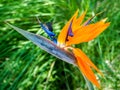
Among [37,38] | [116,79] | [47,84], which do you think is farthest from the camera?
[47,84]

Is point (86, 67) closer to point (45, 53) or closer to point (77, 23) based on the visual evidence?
point (77, 23)

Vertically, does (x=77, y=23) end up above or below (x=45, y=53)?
above

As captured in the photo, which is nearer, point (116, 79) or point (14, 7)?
point (116, 79)

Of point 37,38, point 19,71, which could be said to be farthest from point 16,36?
point 37,38

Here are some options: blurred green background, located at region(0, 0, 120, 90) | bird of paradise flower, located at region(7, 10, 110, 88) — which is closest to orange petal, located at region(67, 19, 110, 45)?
bird of paradise flower, located at region(7, 10, 110, 88)

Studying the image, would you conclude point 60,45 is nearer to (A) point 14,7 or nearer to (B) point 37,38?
(B) point 37,38

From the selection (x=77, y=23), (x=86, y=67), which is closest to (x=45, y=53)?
(x=77, y=23)

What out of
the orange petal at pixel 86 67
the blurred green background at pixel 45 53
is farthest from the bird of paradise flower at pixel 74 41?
the blurred green background at pixel 45 53

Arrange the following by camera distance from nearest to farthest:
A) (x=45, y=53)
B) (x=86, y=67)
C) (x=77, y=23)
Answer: (x=86, y=67), (x=77, y=23), (x=45, y=53)
